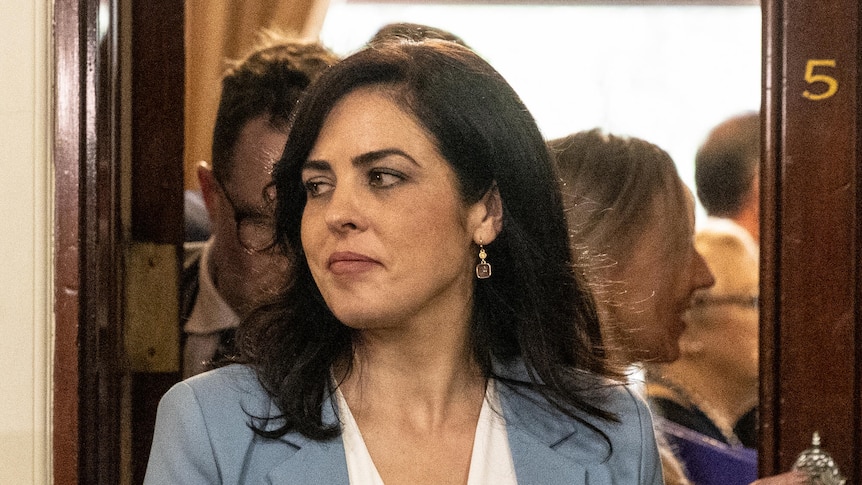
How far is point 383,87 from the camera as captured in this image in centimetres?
161

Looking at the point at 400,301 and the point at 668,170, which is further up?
the point at 668,170

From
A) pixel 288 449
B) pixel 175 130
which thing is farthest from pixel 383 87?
pixel 288 449

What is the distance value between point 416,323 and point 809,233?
0.72m

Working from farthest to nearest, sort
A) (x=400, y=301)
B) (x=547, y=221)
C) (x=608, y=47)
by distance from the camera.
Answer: (x=608, y=47) → (x=547, y=221) → (x=400, y=301)

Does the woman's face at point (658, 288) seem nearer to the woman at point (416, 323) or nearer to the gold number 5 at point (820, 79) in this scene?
the woman at point (416, 323)

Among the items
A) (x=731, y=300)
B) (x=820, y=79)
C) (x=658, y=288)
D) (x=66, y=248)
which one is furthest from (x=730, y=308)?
(x=66, y=248)

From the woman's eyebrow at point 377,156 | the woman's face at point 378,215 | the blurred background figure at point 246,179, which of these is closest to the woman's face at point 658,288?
the woman's face at point 378,215

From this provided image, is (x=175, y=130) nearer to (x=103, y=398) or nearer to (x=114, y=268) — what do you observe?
(x=114, y=268)

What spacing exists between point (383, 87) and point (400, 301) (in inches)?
12.8

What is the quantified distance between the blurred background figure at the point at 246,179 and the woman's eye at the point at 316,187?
0.18m

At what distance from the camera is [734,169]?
185 cm

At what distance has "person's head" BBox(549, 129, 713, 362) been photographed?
1.84m

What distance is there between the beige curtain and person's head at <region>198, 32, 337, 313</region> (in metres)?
0.02

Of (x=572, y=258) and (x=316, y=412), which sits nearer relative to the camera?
(x=316, y=412)
